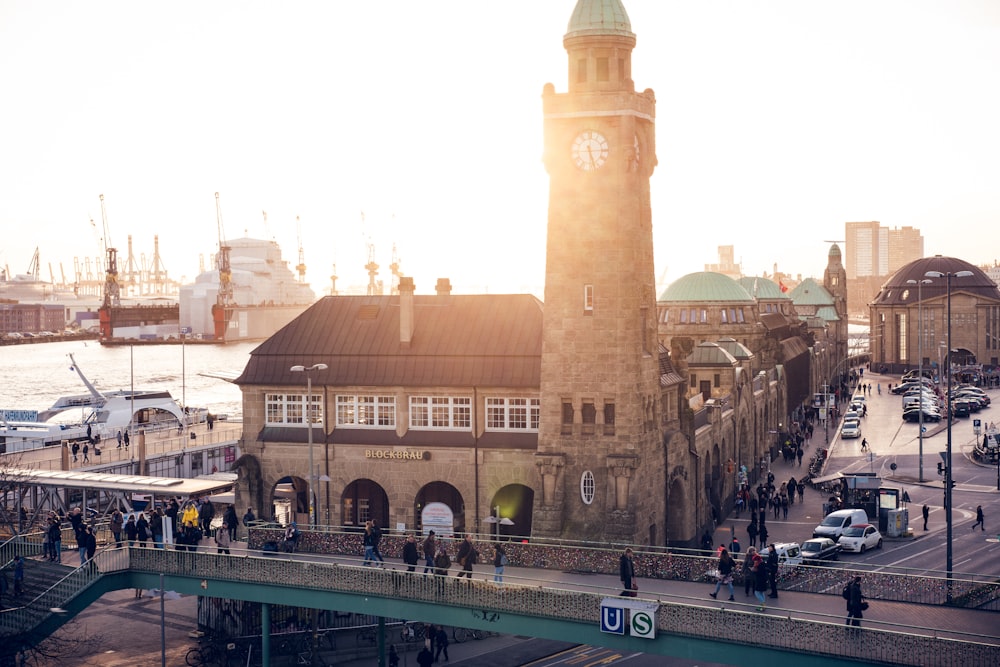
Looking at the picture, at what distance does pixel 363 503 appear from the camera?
5534cm

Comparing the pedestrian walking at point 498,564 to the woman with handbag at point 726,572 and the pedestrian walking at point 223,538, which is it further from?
the pedestrian walking at point 223,538

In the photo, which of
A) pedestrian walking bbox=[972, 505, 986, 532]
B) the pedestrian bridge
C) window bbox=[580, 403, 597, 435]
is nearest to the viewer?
the pedestrian bridge

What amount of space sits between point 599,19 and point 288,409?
80.8 ft

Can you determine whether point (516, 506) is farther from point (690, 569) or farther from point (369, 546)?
point (690, 569)

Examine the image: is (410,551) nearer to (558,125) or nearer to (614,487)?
(614,487)

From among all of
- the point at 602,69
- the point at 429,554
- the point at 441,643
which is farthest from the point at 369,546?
the point at 602,69

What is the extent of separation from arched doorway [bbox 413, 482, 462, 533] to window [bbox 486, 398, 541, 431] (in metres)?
3.75

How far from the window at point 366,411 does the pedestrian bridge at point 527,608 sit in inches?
525

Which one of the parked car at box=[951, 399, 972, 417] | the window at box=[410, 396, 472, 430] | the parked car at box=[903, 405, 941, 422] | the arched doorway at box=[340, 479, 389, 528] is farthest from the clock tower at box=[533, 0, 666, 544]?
the parked car at box=[951, 399, 972, 417]

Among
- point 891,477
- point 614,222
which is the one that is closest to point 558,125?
point 614,222

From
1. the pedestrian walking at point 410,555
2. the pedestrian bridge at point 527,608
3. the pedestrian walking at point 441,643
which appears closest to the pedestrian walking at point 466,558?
the pedestrian bridge at point 527,608

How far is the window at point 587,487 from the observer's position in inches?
1921

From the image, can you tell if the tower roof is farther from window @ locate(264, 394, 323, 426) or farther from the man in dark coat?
the man in dark coat

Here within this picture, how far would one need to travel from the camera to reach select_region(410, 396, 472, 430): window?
176ft
